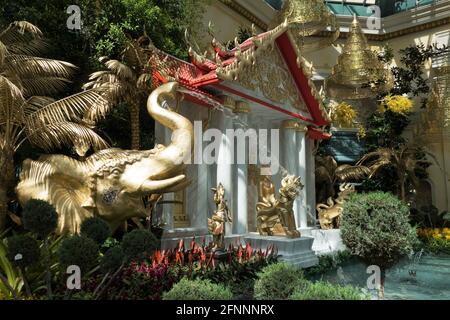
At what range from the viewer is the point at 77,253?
420cm

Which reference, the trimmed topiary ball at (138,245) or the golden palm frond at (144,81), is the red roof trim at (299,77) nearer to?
the golden palm frond at (144,81)

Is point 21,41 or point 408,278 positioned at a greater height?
point 21,41

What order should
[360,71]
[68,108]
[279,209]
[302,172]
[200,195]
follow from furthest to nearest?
[360,71] < [302,172] < [200,195] < [279,209] < [68,108]

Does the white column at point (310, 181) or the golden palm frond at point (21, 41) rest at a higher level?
the golden palm frond at point (21, 41)

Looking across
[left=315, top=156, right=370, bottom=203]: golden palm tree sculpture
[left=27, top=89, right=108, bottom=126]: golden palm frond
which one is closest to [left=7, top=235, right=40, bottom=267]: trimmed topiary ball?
[left=27, top=89, right=108, bottom=126]: golden palm frond

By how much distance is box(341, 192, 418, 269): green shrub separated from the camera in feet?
23.7

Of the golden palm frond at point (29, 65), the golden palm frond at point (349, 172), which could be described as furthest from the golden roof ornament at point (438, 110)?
the golden palm frond at point (29, 65)

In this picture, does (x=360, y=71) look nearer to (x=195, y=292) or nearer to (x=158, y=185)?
(x=158, y=185)

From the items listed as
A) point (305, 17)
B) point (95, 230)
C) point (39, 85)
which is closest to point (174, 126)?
point (39, 85)

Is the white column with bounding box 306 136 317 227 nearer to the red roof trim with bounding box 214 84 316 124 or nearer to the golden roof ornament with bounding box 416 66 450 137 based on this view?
the red roof trim with bounding box 214 84 316 124

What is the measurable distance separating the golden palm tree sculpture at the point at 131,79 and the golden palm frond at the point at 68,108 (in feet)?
1.95

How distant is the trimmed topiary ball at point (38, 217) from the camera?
428 cm

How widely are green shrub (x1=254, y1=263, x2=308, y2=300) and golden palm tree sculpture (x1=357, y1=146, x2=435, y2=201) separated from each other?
43.5ft

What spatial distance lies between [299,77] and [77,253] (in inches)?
404
